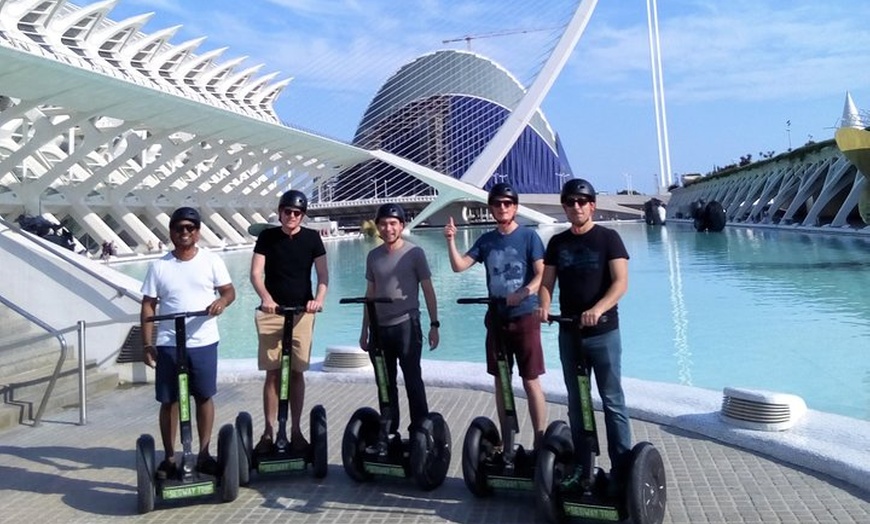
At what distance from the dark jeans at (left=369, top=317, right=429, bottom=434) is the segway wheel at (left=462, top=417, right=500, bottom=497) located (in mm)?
315

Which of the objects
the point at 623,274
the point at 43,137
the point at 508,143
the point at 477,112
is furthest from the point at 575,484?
the point at 477,112

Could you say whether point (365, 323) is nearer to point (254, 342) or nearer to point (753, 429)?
point (753, 429)

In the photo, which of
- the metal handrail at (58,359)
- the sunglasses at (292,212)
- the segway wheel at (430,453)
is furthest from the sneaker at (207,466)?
the metal handrail at (58,359)

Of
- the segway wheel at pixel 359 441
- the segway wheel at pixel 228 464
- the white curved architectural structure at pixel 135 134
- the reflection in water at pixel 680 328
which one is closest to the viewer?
the segway wheel at pixel 228 464

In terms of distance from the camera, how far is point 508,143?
50.8 m

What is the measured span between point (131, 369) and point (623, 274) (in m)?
4.37

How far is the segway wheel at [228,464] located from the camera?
313 cm

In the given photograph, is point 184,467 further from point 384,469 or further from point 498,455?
point 498,455

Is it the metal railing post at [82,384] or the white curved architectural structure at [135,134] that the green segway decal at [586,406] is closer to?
the metal railing post at [82,384]

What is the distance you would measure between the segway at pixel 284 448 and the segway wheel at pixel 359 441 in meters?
0.13

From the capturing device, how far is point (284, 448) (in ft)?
11.3

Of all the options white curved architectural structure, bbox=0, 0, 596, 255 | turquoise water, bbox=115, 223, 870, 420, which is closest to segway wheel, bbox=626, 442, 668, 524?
turquoise water, bbox=115, 223, 870, 420

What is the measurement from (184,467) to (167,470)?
0.25 feet

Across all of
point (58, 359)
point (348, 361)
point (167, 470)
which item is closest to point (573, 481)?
point (167, 470)
